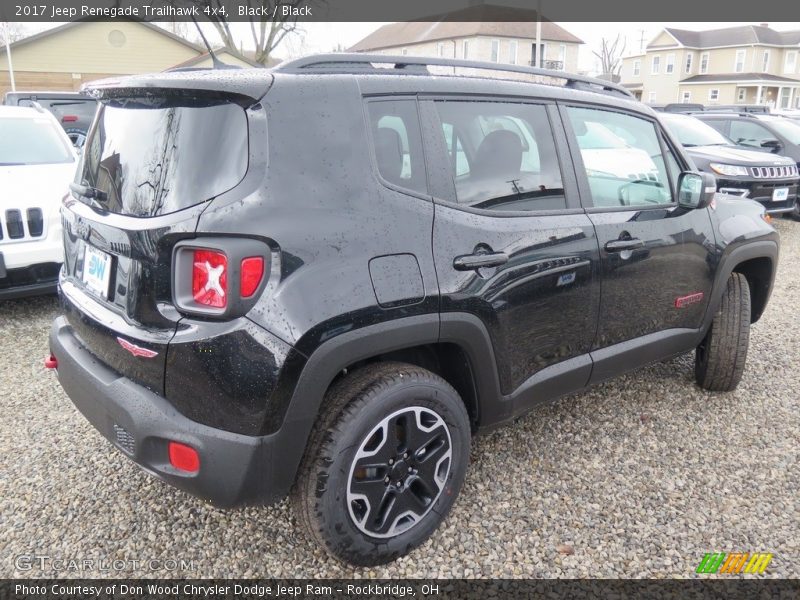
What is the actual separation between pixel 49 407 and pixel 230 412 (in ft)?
7.36

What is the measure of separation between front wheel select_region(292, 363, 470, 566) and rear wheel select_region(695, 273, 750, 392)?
2064 millimetres

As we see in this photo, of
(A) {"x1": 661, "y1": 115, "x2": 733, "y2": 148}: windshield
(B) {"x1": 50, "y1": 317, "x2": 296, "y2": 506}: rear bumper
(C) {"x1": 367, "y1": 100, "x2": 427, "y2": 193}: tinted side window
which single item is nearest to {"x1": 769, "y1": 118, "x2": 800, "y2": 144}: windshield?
(A) {"x1": 661, "y1": 115, "x2": 733, "y2": 148}: windshield

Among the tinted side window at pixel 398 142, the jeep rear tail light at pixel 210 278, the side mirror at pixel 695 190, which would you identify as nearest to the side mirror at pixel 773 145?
the side mirror at pixel 695 190

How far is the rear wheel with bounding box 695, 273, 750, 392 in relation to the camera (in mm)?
3729

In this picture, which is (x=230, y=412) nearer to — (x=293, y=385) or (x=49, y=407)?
(x=293, y=385)

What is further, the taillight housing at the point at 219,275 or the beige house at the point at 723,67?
the beige house at the point at 723,67

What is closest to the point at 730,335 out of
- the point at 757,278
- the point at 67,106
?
the point at 757,278

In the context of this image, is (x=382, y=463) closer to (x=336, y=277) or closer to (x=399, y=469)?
(x=399, y=469)

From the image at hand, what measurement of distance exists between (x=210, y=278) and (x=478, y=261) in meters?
1.00

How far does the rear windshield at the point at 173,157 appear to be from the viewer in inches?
77.9

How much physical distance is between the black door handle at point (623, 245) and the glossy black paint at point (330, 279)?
1.9 inches

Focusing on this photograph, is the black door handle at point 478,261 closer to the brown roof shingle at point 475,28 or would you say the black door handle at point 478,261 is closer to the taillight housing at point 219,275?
the taillight housing at point 219,275

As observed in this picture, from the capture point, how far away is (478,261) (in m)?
2.38

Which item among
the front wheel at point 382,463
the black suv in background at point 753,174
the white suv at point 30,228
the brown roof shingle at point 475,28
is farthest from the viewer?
the brown roof shingle at point 475,28
